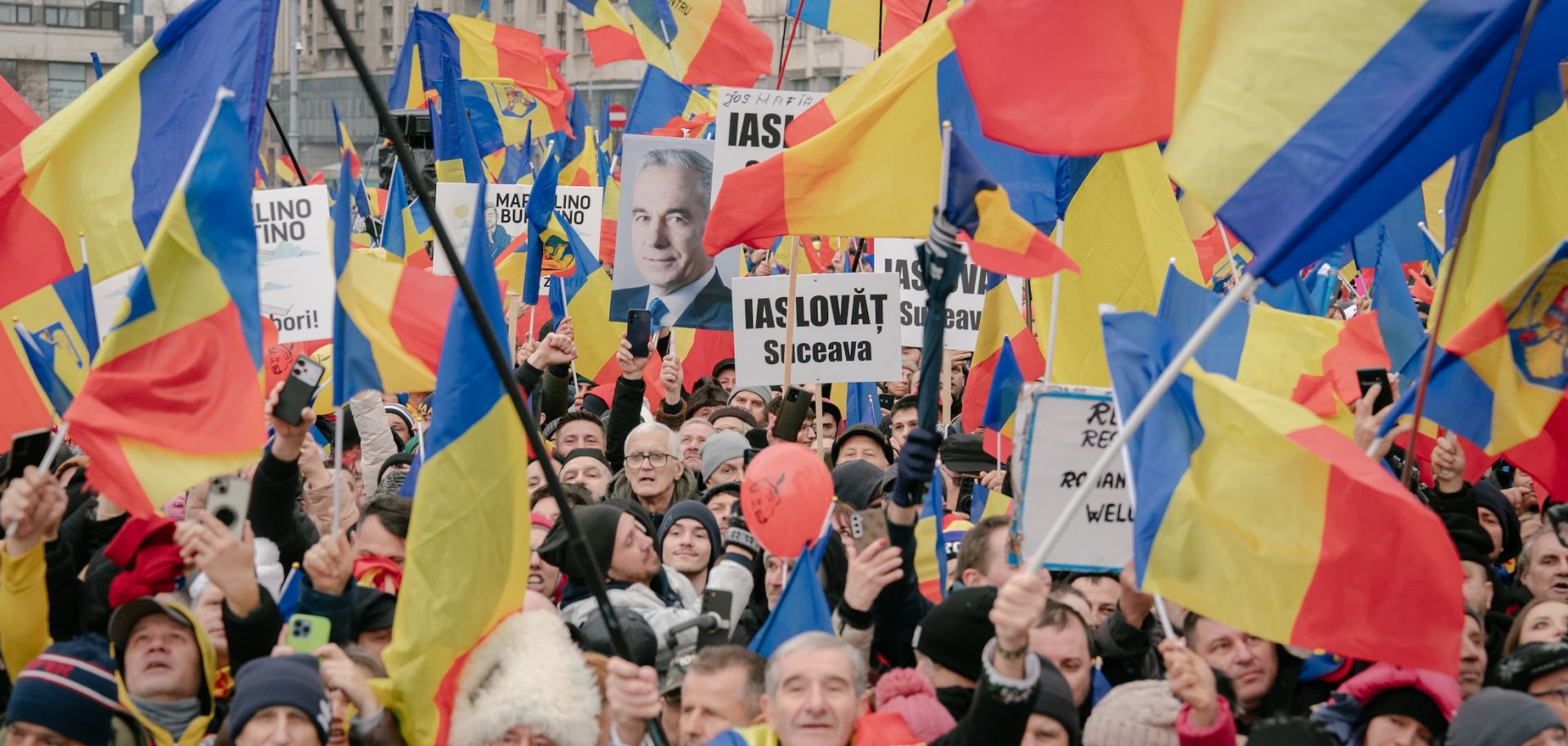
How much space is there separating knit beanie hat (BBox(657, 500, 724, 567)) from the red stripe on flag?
2.57 meters

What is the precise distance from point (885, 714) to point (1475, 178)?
204 centimetres

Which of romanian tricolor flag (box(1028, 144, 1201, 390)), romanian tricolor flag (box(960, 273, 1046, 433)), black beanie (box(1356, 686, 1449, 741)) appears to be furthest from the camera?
romanian tricolor flag (box(960, 273, 1046, 433))

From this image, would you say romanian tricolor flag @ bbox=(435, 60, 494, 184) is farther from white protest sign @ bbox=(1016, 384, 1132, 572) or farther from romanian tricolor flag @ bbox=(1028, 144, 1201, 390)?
white protest sign @ bbox=(1016, 384, 1132, 572)

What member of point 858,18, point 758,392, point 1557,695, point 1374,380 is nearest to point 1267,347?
point 1374,380

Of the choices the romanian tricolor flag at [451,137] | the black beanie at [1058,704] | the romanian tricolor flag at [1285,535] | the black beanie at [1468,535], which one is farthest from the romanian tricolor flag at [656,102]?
the black beanie at [1058,704]

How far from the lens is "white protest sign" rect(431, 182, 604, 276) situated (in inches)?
499

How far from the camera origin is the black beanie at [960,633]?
5.02 metres

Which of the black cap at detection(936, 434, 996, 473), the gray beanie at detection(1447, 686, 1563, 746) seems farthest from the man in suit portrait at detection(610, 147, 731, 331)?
the gray beanie at detection(1447, 686, 1563, 746)

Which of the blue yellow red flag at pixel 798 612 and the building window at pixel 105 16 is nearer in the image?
the blue yellow red flag at pixel 798 612

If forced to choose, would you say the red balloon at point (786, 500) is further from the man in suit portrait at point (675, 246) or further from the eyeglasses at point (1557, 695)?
the man in suit portrait at point (675, 246)

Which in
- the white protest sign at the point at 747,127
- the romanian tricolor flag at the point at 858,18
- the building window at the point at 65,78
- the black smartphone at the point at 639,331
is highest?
the romanian tricolor flag at the point at 858,18

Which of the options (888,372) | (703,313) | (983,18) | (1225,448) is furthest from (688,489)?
(1225,448)

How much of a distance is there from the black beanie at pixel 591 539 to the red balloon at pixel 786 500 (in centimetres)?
50

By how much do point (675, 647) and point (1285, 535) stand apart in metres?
1.85
